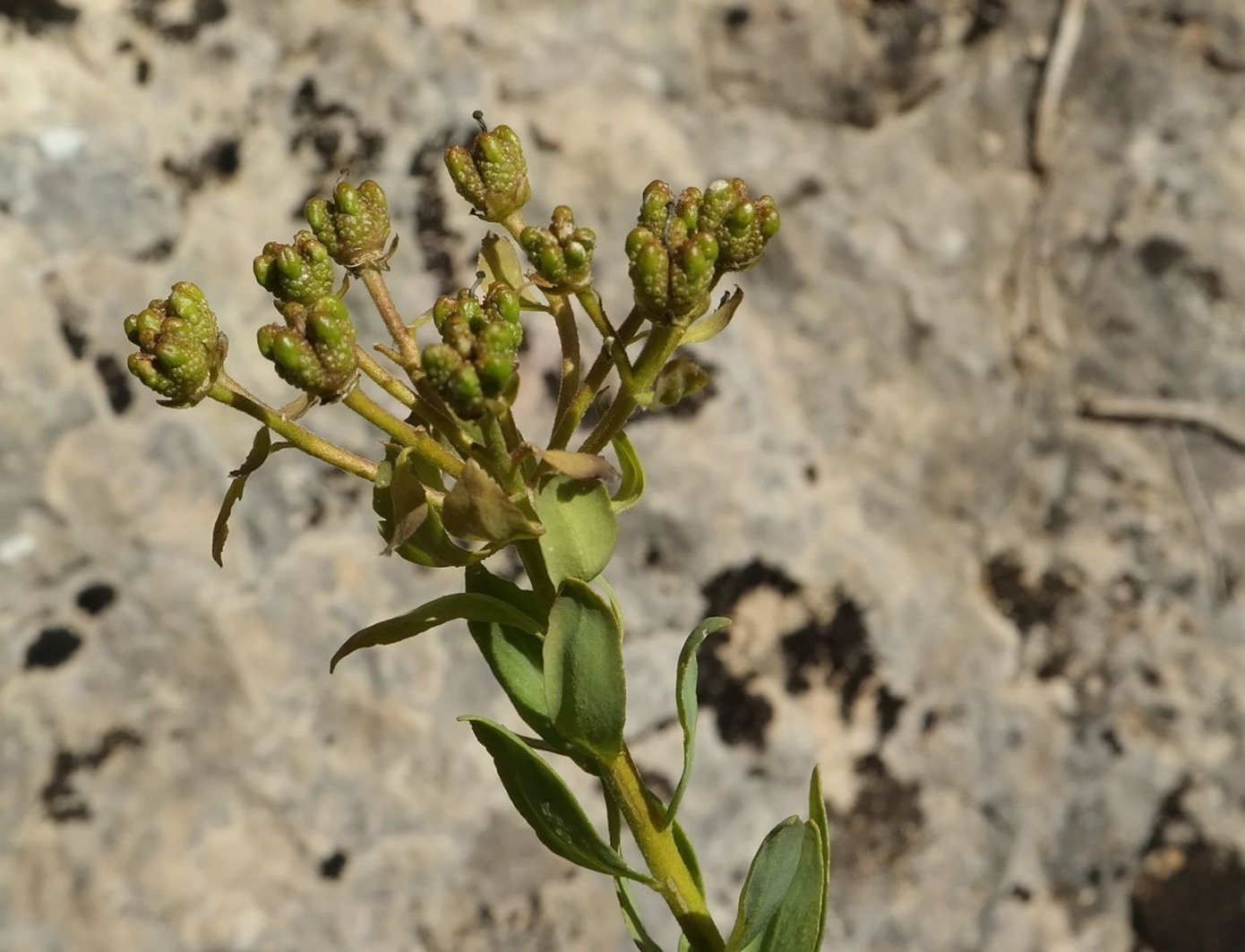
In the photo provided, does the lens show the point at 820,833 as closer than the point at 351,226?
No

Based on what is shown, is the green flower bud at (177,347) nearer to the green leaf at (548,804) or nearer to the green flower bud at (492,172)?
the green flower bud at (492,172)

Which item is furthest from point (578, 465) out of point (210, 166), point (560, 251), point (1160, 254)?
point (1160, 254)

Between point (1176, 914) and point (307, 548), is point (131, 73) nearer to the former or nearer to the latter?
point (307, 548)

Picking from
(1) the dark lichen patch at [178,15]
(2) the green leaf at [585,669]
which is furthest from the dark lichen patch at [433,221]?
(2) the green leaf at [585,669]

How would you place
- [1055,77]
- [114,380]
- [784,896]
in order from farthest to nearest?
[1055,77] → [114,380] → [784,896]

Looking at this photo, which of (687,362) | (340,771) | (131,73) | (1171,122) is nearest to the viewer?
(687,362)

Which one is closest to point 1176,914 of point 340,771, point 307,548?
point 340,771

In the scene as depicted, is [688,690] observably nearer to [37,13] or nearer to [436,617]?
[436,617]
